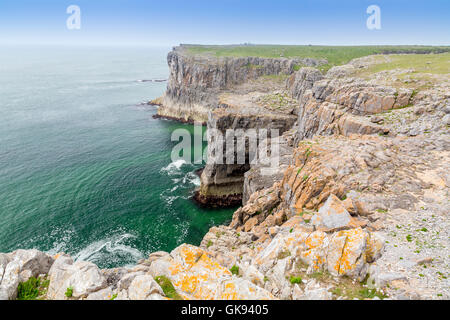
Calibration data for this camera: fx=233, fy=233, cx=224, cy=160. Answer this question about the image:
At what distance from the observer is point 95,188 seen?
56.5 meters

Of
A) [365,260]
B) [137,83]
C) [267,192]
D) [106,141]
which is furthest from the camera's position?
[137,83]

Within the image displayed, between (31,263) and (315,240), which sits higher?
(315,240)

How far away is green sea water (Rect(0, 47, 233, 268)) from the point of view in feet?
138

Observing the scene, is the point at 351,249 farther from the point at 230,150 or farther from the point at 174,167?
the point at 174,167

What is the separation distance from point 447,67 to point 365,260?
170 feet

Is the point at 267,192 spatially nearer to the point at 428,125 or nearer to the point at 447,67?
the point at 428,125

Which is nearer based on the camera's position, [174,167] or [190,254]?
[190,254]

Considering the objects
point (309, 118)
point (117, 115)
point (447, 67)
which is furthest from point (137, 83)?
point (447, 67)

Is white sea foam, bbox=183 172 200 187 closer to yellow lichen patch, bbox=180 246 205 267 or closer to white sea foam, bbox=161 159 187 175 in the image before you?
white sea foam, bbox=161 159 187 175

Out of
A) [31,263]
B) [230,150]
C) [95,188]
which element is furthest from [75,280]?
[95,188]

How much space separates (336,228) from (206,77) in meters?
110

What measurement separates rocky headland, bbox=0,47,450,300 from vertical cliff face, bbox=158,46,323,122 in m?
71.0

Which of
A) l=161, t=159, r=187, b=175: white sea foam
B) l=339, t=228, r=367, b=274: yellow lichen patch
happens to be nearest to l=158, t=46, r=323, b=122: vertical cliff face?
l=161, t=159, r=187, b=175: white sea foam

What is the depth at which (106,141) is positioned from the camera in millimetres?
84688
